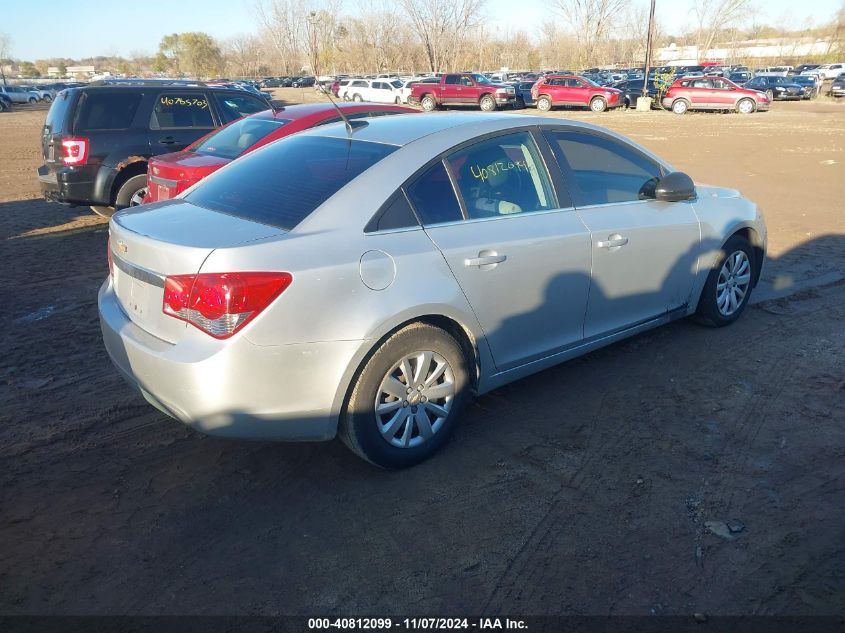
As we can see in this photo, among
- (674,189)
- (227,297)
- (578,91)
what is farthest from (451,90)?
(227,297)

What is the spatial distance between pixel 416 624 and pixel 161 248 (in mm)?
1933

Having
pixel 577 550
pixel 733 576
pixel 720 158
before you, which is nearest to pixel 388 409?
pixel 577 550

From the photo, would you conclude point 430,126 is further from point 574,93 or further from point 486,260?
point 574,93

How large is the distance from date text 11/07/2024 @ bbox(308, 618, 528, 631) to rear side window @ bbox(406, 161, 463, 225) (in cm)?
185

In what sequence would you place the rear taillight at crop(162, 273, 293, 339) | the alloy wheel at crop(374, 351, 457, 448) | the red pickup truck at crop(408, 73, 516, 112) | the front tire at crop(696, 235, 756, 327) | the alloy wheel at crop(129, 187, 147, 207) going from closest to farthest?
the rear taillight at crop(162, 273, 293, 339)
the alloy wheel at crop(374, 351, 457, 448)
the front tire at crop(696, 235, 756, 327)
the alloy wheel at crop(129, 187, 147, 207)
the red pickup truck at crop(408, 73, 516, 112)

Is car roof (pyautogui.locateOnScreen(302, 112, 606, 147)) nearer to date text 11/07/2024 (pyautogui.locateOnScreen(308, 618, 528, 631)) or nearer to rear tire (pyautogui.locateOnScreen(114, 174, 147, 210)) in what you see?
date text 11/07/2024 (pyautogui.locateOnScreen(308, 618, 528, 631))

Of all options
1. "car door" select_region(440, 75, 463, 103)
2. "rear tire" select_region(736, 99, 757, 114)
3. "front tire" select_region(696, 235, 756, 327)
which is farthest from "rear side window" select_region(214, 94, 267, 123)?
"rear tire" select_region(736, 99, 757, 114)

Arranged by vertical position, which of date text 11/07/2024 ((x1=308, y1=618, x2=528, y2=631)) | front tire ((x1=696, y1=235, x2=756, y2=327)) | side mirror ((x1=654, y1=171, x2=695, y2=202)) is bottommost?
date text 11/07/2024 ((x1=308, y1=618, x2=528, y2=631))

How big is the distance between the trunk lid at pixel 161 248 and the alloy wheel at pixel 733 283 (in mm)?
3601

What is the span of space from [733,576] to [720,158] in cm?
1445

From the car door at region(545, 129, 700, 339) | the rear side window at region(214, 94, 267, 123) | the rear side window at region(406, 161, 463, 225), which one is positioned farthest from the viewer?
the rear side window at region(214, 94, 267, 123)

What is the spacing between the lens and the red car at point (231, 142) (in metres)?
6.76

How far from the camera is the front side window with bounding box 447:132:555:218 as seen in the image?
372 centimetres

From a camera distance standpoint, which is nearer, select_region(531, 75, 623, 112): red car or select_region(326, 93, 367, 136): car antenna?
select_region(326, 93, 367, 136): car antenna
